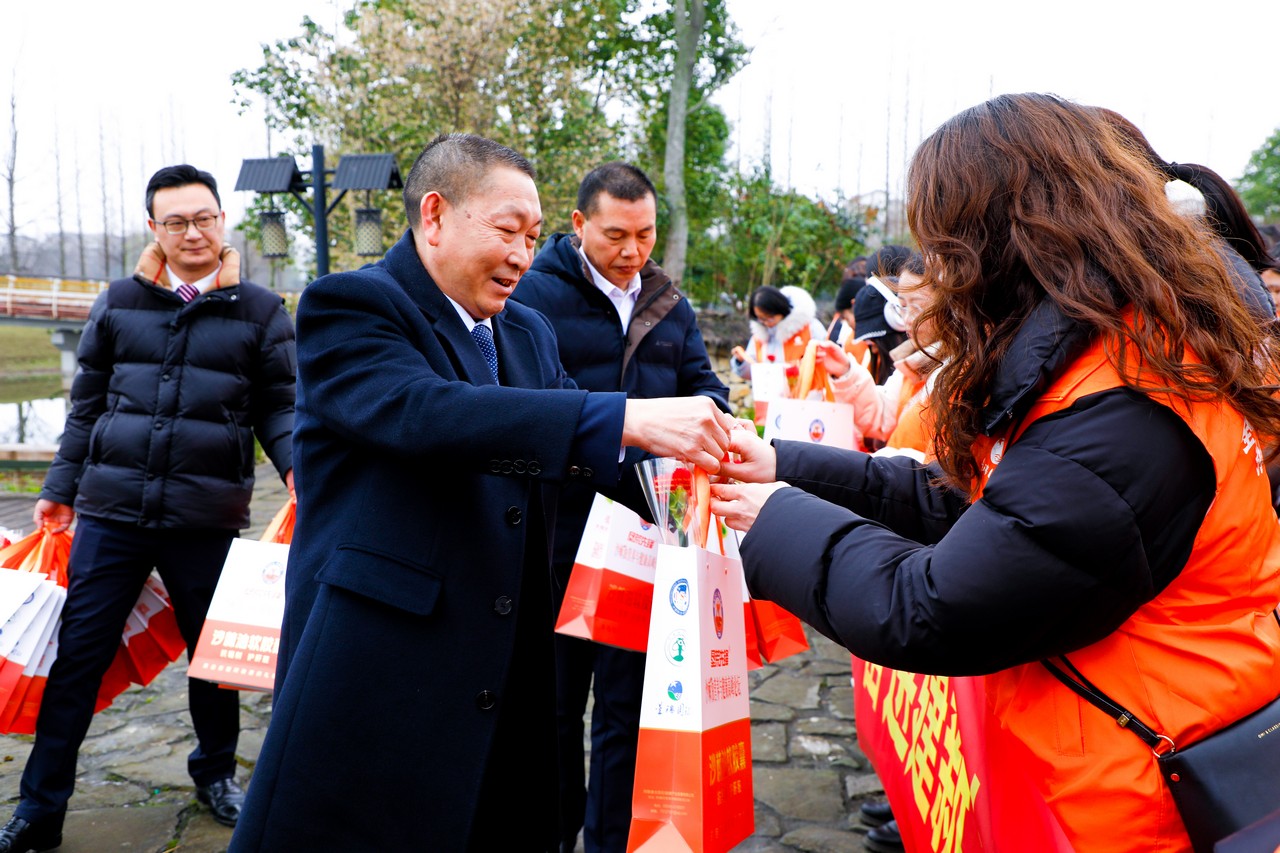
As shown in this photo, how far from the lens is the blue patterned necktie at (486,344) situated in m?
2.23

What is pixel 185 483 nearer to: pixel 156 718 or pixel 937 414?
pixel 156 718

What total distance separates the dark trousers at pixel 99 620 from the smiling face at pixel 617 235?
5.57 ft

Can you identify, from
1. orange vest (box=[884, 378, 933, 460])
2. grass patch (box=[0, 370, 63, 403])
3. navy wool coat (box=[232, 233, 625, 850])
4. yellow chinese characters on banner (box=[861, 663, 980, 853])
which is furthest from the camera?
grass patch (box=[0, 370, 63, 403])

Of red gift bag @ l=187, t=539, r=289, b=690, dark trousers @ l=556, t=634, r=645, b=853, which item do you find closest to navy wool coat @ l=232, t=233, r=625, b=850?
red gift bag @ l=187, t=539, r=289, b=690

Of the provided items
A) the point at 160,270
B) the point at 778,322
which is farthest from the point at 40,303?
the point at 160,270

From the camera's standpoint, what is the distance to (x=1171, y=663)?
1473 mm

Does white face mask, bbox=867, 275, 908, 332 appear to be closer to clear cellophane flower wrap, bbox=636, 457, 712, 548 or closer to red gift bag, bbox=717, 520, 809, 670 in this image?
red gift bag, bbox=717, 520, 809, 670

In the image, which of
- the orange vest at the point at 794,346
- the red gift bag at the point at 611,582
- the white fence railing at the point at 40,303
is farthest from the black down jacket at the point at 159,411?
the white fence railing at the point at 40,303

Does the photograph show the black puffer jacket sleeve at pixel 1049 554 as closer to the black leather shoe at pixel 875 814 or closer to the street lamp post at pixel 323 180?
the black leather shoe at pixel 875 814

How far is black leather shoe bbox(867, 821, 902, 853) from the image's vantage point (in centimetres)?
349

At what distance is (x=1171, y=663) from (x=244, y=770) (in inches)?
147

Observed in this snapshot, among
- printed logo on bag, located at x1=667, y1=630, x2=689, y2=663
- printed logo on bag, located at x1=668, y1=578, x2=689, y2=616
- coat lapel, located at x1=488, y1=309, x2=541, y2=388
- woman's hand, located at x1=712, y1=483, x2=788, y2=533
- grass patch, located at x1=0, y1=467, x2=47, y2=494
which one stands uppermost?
coat lapel, located at x1=488, y1=309, x2=541, y2=388

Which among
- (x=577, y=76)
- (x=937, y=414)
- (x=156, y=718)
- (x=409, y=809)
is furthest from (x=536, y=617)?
(x=577, y=76)

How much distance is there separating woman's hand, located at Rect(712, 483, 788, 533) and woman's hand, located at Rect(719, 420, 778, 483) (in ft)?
0.84
